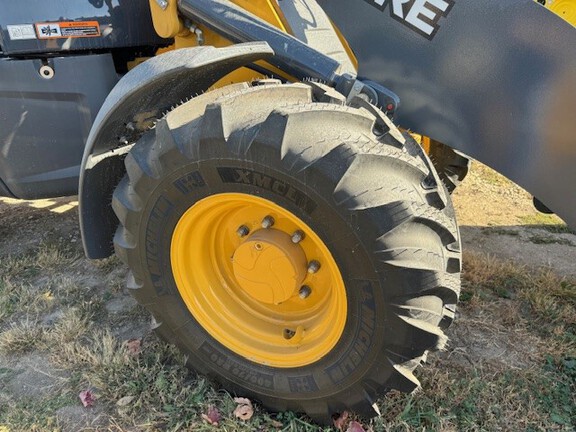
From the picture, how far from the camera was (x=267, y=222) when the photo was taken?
2.13m

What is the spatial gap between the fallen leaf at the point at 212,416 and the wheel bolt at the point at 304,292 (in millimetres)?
612

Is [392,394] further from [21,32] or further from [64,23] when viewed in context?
[21,32]

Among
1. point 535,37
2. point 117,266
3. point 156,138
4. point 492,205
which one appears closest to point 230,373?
point 156,138

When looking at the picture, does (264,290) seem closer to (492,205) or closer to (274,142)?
(274,142)

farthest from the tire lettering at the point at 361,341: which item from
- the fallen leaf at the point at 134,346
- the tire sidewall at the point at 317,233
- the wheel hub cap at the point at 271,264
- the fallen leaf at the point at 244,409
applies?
the fallen leaf at the point at 134,346

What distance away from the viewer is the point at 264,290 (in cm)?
218

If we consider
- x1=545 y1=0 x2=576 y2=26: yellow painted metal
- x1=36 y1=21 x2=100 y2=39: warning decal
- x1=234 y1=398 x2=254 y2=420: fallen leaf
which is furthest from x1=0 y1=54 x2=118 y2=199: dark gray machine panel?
x1=545 y1=0 x2=576 y2=26: yellow painted metal

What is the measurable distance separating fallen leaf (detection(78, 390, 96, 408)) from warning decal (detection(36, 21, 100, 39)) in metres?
1.76

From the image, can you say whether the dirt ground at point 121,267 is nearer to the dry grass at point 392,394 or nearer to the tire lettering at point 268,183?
the dry grass at point 392,394

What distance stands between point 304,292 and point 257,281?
0.20m

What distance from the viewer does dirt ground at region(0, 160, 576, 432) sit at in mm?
2568

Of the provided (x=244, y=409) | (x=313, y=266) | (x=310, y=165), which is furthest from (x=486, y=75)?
(x=244, y=409)

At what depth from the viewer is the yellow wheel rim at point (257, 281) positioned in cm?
207

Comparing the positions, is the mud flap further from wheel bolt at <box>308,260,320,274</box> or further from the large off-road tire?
wheel bolt at <box>308,260,320,274</box>
